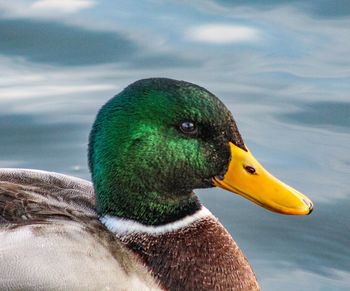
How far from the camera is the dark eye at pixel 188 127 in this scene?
5.55 metres

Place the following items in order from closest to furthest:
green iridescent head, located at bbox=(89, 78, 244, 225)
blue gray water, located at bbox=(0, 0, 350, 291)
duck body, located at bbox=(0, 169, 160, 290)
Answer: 1. duck body, located at bbox=(0, 169, 160, 290)
2. green iridescent head, located at bbox=(89, 78, 244, 225)
3. blue gray water, located at bbox=(0, 0, 350, 291)

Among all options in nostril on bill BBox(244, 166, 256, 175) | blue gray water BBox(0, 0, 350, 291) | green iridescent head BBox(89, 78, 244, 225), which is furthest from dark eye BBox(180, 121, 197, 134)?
blue gray water BBox(0, 0, 350, 291)

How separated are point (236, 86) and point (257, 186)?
337 centimetres

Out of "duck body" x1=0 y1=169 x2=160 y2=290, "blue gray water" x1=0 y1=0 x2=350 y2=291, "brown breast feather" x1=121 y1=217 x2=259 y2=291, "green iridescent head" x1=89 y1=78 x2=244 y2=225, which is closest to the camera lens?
"duck body" x1=0 y1=169 x2=160 y2=290

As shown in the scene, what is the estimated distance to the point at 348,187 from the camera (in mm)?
7637

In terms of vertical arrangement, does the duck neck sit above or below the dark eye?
below

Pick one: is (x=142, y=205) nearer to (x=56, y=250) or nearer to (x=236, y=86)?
(x=56, y=250)

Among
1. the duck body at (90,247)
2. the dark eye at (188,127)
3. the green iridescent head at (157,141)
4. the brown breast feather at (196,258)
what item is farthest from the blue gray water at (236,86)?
the dark eye at (188,127)

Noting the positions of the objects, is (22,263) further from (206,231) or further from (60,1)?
(60,1)

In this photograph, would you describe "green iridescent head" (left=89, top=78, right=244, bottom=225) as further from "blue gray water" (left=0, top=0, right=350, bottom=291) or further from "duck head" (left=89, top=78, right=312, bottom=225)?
"blue gray water" (left=0, top=0, right=350, bottom=291)

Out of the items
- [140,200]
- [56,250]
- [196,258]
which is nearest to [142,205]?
[140,200]

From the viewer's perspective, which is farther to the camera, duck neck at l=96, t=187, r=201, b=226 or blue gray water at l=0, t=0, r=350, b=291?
blue gray water at l=0, t=0, r=350, b=291

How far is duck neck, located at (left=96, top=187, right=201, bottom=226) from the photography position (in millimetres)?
5637

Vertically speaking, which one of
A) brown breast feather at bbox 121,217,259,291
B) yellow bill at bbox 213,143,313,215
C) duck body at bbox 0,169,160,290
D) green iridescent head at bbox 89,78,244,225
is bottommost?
brown breast feather at bbox 121,217,259,291
